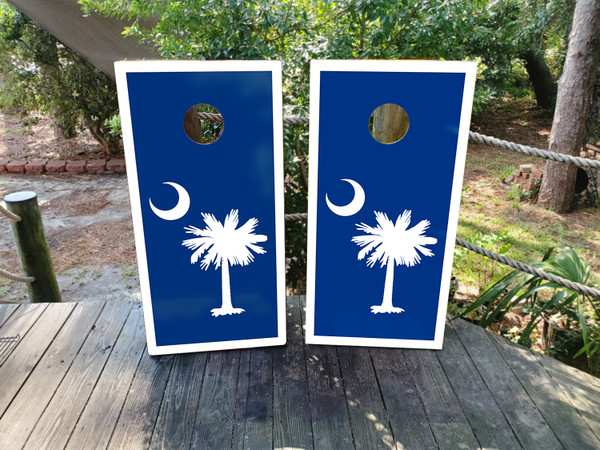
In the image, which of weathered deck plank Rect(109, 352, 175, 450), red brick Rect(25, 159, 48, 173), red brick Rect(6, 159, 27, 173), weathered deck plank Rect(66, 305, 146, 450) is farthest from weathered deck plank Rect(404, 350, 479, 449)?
red brick Rect(6, 159, 27, 173)

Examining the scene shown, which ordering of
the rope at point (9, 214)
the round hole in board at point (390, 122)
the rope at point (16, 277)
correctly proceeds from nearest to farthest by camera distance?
the round hole in board at point (390, 122)
the rope at point (9, 214)
the rope at point (16, 277)

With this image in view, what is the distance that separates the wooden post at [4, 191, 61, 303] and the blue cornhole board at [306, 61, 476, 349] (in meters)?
1.59

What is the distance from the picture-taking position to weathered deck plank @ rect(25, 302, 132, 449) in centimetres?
160

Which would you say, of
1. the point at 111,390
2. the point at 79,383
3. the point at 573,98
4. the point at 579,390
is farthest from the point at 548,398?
the point at 573,98

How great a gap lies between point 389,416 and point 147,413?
0.83 m

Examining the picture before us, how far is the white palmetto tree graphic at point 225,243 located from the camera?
1.83m

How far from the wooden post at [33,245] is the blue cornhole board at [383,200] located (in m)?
1.59

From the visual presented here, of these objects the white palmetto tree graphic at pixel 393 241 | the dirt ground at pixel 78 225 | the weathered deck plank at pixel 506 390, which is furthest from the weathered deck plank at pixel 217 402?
the dirt ground at pixel 78 225

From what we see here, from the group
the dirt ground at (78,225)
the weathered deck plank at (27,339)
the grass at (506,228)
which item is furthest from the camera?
the dirt ground at (78,225)

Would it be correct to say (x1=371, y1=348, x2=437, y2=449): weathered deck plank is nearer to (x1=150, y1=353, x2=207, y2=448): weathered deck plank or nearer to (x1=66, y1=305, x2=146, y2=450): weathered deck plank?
(x1=150, y1=353, x2=207, y2=448): weathered deck plank

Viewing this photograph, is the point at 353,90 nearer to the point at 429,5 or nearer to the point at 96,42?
the point at 429,5

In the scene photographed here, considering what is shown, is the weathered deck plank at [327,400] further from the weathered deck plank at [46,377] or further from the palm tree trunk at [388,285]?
the weathered deck plank at [46,377]

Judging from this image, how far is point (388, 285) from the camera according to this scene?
1915mm

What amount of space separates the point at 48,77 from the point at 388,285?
7092 mm
